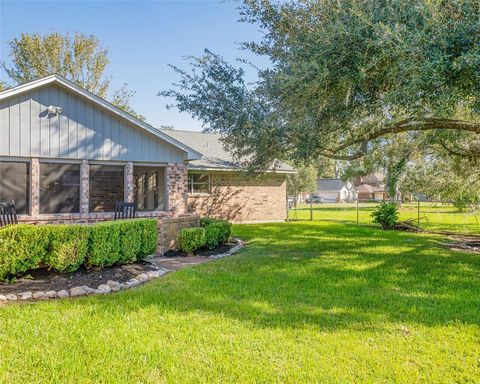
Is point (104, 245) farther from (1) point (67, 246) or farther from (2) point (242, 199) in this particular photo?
(2) point (242, 199)

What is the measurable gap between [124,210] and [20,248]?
4780 mm

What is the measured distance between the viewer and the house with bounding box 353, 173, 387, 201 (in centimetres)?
6352

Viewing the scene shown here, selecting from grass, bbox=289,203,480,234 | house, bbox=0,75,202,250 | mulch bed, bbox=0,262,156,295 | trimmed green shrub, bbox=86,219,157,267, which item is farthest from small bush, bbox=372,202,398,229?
mulch bed, bbox=0,262,156,295

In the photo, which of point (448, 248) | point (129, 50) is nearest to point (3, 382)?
point (448, 248)

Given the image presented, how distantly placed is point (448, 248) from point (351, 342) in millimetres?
8871

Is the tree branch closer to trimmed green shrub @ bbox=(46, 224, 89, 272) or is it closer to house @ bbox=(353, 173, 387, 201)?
trimmed green shrub @ bbox=(46, 224, 89, 272)

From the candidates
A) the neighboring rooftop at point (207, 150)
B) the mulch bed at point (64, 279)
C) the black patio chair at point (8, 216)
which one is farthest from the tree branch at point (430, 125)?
the neighboring rooftop at point (207, 150)

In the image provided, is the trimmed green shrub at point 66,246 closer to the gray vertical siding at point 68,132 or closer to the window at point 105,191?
the gray vertical siding at point 68,132

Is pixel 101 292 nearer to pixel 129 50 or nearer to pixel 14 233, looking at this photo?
pixel 14 233

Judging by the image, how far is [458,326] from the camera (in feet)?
15.7

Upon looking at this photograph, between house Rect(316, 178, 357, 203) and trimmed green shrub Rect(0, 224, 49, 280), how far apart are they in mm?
58894

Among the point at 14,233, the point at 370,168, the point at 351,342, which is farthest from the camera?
the point at 370,168

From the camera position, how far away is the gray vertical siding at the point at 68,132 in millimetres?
9523

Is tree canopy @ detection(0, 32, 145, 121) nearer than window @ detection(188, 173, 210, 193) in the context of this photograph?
No
